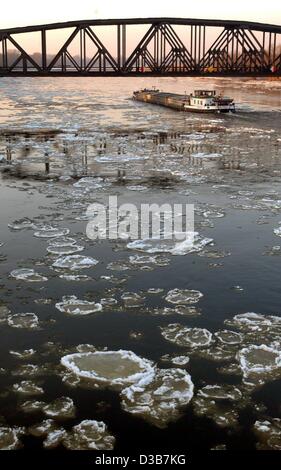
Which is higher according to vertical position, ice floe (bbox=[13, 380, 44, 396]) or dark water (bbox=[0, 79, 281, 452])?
dark water (bbox=[0, 79, 281, 452])

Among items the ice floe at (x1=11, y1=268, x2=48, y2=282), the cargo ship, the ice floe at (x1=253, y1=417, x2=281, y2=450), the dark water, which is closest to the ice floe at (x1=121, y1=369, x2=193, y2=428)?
the dark water

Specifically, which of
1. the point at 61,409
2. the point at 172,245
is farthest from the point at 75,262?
the point at 61,409

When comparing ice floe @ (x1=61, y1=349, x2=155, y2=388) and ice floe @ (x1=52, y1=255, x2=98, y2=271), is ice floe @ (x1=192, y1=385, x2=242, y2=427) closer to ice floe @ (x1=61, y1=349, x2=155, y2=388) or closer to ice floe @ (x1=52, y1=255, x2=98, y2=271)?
ice floe @ (x1=61, y1=349, x2=155, y2=388)

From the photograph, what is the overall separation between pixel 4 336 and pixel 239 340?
4.10m

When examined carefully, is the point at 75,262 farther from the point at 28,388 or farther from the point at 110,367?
the point at 28,388

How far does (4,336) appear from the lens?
31.7 ft

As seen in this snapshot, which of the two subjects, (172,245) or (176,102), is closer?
(172,245)

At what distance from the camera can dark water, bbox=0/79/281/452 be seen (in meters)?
7.65

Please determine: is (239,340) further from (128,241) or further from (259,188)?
(259,188)

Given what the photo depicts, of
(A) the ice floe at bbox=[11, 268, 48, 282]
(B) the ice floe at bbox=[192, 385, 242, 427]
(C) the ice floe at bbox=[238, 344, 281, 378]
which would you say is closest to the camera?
(B) the ice floe at bbox=[192, 385, 242, 427]

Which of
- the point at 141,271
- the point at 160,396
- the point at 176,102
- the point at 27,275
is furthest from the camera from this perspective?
the point at 176,102

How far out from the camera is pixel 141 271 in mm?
12711

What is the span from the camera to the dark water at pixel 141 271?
765cm

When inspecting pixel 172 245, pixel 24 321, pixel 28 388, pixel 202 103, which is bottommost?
pixel 28 388
